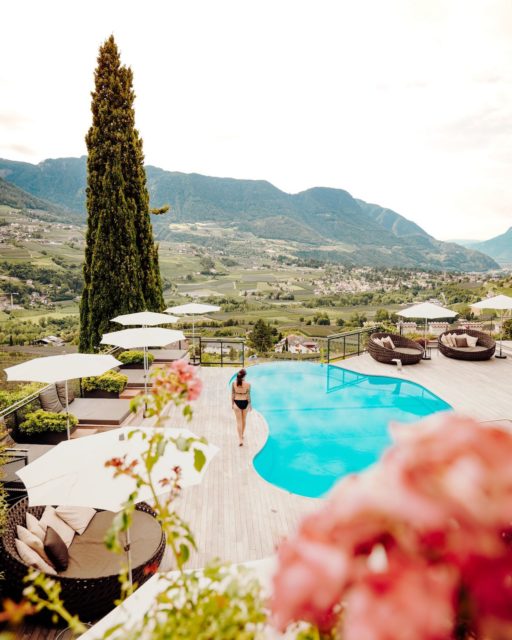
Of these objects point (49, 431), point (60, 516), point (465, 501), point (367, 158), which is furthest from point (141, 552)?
point (367, 158)

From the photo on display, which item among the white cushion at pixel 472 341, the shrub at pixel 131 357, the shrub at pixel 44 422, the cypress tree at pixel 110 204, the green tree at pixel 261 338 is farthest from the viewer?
the green tree at pixel 261 338

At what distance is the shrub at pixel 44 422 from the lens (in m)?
6.25

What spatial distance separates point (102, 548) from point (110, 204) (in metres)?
11.7

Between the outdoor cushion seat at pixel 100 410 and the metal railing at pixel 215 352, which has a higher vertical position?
the outdoor cushion seat at pixel 100 410

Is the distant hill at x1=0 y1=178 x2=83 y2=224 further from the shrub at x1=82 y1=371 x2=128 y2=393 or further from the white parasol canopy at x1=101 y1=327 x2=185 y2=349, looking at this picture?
the white parasol canopy at x1=101 y1=327 x2=185 y2=349

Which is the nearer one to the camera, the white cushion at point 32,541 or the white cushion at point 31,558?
the white cushion at point 31,558

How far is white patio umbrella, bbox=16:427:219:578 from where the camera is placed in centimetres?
316

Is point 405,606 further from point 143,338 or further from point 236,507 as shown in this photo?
point 143,338

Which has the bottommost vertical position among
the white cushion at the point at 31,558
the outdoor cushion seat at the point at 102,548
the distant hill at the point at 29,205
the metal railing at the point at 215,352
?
the metal railing at the point at 215,352

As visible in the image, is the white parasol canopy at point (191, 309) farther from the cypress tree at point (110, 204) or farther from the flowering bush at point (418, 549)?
the flowering bush at point (418, 549)

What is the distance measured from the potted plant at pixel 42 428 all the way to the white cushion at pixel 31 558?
9.29 ft

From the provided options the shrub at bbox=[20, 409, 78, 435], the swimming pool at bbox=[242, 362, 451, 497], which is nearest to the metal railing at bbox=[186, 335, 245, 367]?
the swimming pool at bbox=[242, 362, 451, 497]

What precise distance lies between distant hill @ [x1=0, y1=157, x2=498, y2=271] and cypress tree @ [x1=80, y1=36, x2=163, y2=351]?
247ft

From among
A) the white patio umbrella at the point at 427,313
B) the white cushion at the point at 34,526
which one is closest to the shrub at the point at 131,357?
the white cushion at the point at 34,526
